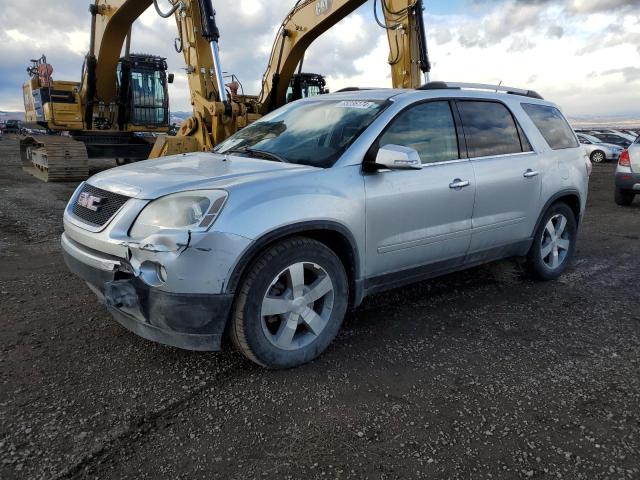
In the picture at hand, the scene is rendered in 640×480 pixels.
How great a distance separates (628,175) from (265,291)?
32.6 ft

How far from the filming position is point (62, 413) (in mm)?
2582

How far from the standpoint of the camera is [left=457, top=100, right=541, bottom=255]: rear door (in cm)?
405

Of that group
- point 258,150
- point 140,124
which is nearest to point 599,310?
point 258,150

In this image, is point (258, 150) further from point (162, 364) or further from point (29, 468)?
point (29, 468)

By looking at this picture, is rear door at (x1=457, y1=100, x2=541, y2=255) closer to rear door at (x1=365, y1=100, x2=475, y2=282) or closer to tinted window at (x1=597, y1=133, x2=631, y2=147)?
rear door at (x1=365, y1=100, x2=475, y2=282)

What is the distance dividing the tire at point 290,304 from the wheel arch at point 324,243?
0.21 ft

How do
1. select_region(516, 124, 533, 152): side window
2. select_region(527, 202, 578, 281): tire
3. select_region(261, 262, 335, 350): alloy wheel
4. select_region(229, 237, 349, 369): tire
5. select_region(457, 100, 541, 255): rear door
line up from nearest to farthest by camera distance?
select_region(229, 237, 349, 369): tire
select_region(261, 262, 335, 350): alloy wheel
select_region(457, 100, 541, 255): rear door
select_region(516, 124, 533, 152): side window
select_region(527, 202, 578, 281): tire

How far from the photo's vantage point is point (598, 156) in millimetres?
24516

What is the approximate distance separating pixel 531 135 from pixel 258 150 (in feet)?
8.35

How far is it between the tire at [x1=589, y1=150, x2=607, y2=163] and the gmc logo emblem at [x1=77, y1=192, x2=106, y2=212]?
25.9m

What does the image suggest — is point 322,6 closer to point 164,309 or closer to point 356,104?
point 356,104

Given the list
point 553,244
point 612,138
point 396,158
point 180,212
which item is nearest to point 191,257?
point 180,212

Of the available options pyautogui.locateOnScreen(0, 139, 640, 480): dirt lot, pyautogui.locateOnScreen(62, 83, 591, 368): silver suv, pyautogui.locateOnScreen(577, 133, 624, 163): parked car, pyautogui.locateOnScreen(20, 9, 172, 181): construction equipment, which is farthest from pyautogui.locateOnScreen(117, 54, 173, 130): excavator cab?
pyautogui.locateOnScreen(577, 133, 624, 163): parked car

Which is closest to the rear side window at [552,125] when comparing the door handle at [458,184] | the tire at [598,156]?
the door handle at [458,184]
